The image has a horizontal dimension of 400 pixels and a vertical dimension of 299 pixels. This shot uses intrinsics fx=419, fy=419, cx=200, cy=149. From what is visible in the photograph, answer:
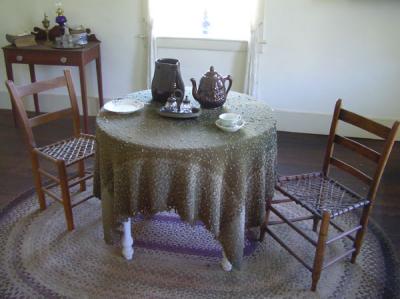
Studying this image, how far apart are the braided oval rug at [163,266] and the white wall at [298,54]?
1.54m

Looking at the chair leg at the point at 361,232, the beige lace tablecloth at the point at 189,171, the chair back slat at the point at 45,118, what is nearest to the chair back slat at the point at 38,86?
the chair back slat at the point at 45,118

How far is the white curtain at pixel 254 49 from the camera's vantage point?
348 cm

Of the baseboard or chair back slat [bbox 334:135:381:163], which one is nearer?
chair back slat [bbox 334:135:381:163]

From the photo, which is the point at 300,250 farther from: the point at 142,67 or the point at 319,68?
the point at 142,67

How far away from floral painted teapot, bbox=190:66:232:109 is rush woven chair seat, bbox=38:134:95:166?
2.39ft

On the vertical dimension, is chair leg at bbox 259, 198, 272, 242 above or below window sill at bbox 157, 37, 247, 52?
below

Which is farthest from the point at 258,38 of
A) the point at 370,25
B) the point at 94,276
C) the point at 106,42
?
the point at 94,276

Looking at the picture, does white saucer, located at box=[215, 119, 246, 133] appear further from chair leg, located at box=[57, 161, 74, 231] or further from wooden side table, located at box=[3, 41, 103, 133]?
wooden side table, located at box=[3, 41, 103, 133]

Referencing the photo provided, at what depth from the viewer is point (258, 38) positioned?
11.7 feet

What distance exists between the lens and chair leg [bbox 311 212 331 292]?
1.87 metres

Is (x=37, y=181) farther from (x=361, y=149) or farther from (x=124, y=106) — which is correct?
(x=361, y=149)

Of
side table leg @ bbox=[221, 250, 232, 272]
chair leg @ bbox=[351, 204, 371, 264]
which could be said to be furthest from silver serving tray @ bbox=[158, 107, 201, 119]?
chair leg @ bbox=[351, 204, 371, 264]

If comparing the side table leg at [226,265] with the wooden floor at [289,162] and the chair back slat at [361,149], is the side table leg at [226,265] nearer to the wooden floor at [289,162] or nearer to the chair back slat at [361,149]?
the chair back slat at [361,149]

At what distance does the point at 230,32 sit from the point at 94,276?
8.05ft
